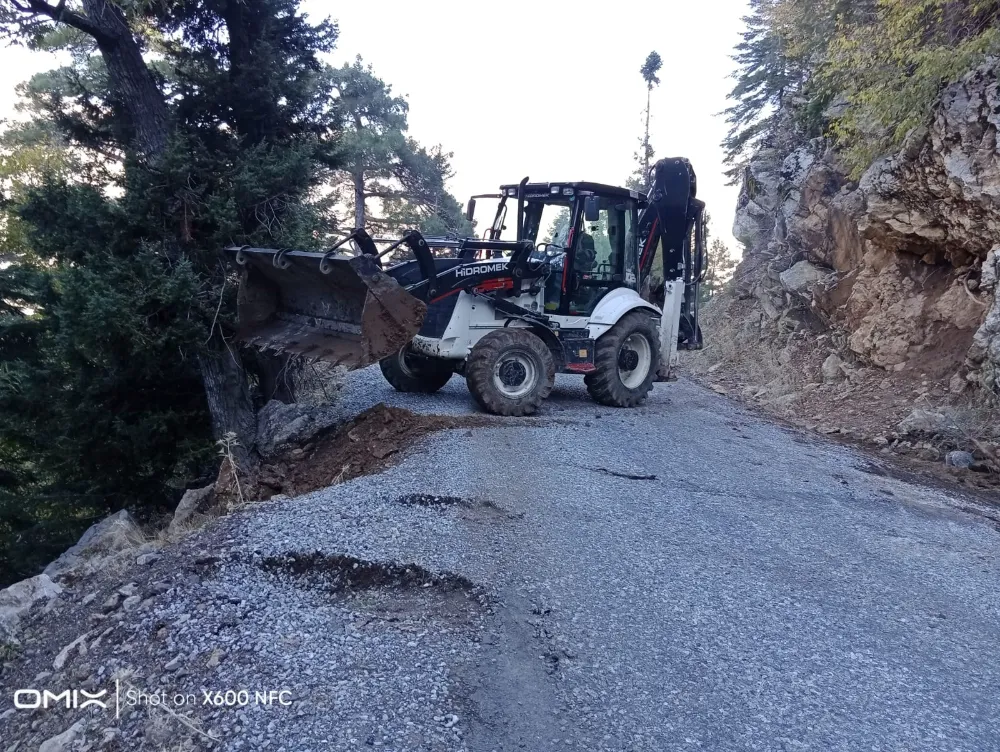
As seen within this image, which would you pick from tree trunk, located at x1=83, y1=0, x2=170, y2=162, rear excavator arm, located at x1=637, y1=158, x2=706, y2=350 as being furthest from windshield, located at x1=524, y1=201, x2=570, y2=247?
tree trunk, located at x1=83, y1=0, x2=170, y2=162

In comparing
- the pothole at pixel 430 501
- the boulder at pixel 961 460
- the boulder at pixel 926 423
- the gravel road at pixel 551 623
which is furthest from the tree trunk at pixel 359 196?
the pothole at pixel 430 501

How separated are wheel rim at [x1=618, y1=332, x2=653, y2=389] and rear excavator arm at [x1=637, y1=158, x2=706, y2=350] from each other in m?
0.86

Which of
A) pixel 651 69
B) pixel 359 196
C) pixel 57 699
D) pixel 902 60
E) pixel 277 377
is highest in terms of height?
pixel 651 69

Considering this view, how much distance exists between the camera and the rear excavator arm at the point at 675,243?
34.8 ft

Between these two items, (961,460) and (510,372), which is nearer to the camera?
(961,460)

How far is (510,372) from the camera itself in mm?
8344

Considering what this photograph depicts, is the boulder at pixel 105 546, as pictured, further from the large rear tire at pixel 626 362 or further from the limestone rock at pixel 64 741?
the large rear tire at pixel 626 362

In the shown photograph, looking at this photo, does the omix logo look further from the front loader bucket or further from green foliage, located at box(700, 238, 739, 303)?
green foliage, located at box(700, 238, 739, 303)

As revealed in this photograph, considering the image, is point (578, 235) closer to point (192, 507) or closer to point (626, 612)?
point (192, 507)

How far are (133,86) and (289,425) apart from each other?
189 inches

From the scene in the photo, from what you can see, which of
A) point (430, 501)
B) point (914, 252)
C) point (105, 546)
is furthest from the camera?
point (914, 252)

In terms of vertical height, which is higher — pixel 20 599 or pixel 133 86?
pixel 133 86

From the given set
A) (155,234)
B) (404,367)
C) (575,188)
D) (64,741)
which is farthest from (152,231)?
(64,741)

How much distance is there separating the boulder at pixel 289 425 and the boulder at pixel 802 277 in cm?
972
